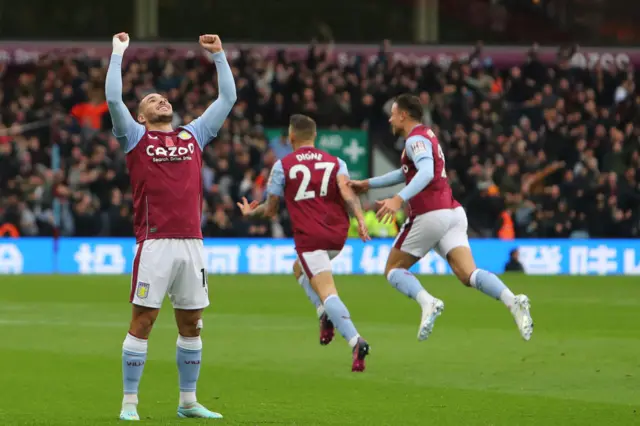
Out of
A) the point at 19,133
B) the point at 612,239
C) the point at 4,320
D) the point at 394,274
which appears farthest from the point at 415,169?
the point at 19,133

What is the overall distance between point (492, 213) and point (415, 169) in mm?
15915

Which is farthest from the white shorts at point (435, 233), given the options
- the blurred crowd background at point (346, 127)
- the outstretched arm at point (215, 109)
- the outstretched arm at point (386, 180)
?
the blurred crowd background at point (346, 127)

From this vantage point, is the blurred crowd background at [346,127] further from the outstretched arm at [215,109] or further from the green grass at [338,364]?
the outstretched arm at [215,109]

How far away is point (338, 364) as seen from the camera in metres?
12.1

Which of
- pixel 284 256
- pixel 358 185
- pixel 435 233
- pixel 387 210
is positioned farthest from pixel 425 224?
pixel 284 256

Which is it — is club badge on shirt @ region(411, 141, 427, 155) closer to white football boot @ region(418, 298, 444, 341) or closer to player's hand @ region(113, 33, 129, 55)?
white football boot @ region(418, 298, 444, 341)

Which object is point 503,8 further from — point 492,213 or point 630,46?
point 492,213

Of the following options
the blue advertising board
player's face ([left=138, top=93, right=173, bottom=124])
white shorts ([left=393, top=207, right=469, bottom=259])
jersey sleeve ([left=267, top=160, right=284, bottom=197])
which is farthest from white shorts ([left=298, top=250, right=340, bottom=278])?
the blue advertising board

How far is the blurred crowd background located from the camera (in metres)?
27.5

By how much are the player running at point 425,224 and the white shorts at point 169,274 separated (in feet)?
11.4

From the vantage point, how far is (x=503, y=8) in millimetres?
35469

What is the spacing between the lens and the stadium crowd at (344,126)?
27500 millimetres

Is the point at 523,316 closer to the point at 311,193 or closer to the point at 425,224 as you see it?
the point at 425,224

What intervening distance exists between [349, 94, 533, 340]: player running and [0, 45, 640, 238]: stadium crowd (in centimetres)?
1479
